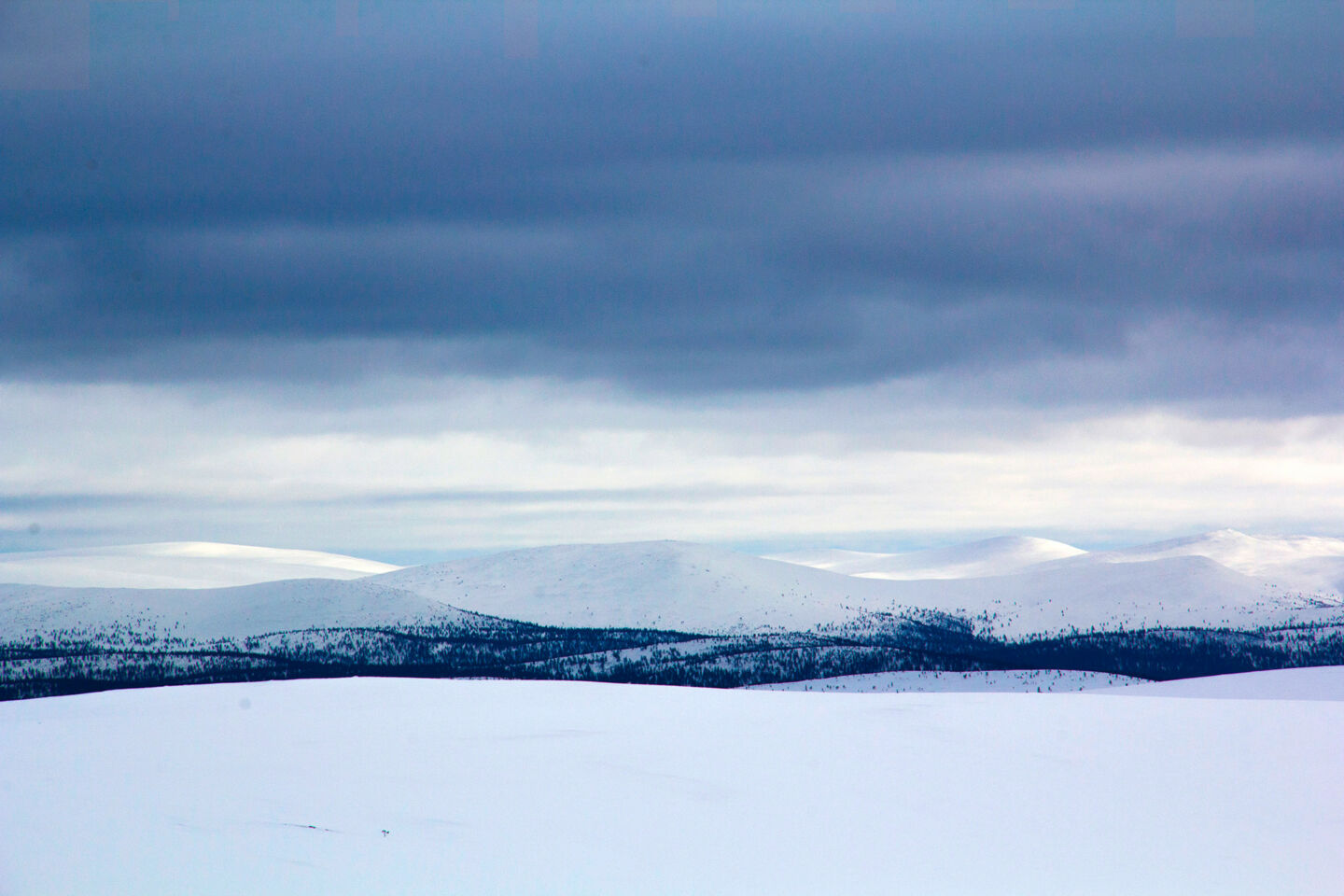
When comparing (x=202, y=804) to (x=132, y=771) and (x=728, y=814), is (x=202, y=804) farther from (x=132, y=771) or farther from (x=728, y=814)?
(x=728, y=814)

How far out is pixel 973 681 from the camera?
14600 cm

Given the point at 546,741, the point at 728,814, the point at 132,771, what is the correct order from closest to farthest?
the point at 728,814 < the point at 132,771 < the point at 546,741

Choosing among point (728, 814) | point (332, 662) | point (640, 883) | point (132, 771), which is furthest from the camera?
point (332, 662)

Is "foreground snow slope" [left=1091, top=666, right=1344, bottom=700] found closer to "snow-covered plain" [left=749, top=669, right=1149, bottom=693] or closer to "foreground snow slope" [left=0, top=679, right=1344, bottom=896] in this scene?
"foreground snow slope" [left=0, top=679, right=1344, bottom=896]

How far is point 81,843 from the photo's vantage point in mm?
18984

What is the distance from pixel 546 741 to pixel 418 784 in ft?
17.1

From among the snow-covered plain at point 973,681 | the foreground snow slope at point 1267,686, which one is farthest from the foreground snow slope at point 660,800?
the snow-covered plain at point 973,681

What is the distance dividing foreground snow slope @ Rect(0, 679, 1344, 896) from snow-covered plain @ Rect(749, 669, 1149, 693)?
344 feet

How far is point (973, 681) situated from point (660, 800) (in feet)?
417

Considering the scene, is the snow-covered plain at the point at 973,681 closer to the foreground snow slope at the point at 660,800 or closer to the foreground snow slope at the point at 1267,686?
the foreground snow slope at the point at 1267,686

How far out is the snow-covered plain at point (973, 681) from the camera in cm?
13912

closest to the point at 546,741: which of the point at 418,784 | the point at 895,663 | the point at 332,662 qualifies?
the point at 418,784

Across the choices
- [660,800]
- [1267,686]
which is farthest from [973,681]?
[660,800]

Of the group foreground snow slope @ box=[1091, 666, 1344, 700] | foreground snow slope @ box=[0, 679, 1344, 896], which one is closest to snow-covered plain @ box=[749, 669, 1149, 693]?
foreground snow slope @ box=[1091, 666, 1344, 700]
